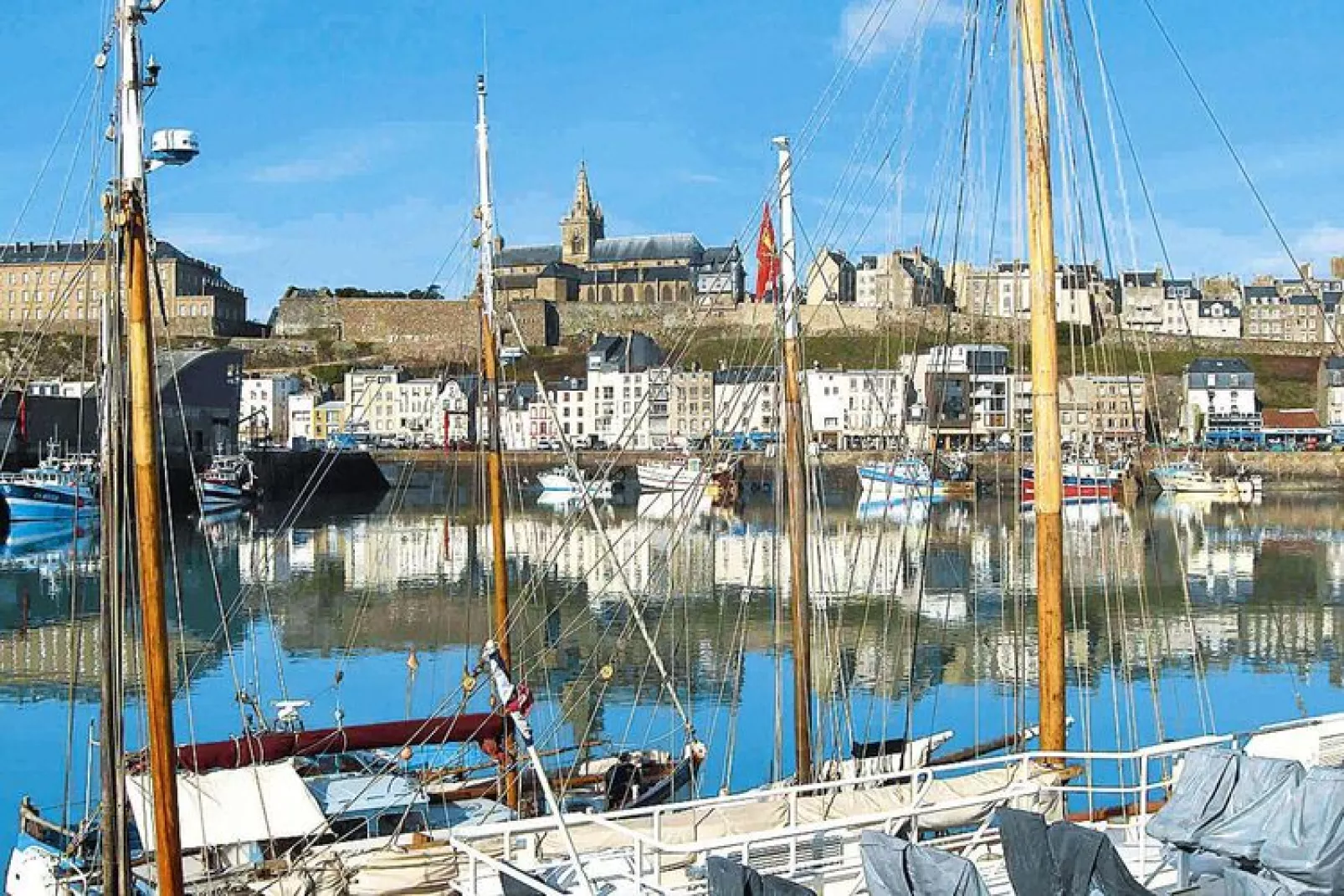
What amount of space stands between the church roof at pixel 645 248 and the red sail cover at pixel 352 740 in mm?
146561

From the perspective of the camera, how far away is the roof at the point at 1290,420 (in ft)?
387

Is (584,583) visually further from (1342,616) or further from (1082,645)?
(1342,616)

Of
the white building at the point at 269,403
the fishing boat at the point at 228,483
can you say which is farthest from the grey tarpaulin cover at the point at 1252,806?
the white building at the point at 269,403

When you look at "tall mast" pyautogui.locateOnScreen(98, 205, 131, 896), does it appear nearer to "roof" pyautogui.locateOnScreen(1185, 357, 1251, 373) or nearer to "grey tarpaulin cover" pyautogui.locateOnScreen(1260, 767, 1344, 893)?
"grey tarpaulin cover" pyautogui.locateOnScreen(1260, 767, 1344, 893)

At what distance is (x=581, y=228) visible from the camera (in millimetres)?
172625

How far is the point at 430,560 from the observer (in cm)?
5538

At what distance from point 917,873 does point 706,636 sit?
96.9 feet

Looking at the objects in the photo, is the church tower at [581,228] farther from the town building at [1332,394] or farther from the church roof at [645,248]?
the town building at [1332,394]

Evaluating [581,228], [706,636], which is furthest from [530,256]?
[706,636]

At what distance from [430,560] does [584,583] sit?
29.3ft

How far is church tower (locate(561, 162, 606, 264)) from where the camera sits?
172m

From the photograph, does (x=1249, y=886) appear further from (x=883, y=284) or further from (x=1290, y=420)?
(x=883, y=284)

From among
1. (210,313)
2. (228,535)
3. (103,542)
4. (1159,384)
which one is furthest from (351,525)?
(210,313)

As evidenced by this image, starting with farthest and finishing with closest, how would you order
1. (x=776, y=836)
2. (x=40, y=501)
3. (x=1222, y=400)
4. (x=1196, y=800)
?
(x=1222, y=400) → (x=40, y=501) → (x=1196, y=800) → (x=776, y=836)
